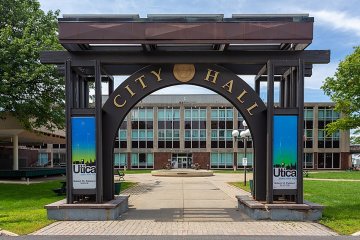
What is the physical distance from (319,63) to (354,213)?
4552mm

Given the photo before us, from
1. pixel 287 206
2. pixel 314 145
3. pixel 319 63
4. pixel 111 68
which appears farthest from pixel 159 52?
pixel 314 145

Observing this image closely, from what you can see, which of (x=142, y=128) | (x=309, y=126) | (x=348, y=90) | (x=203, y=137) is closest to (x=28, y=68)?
(x=348, y=90)

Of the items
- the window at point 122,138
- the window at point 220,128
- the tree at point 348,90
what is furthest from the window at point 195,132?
the tree at point 348,90

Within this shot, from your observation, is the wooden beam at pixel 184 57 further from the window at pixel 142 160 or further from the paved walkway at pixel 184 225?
the window at pixel 142 160

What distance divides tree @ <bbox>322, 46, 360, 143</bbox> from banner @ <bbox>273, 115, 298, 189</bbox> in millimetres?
28856

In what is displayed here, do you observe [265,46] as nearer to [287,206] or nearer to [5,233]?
[287,206]

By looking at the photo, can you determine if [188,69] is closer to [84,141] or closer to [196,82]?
[196,82]

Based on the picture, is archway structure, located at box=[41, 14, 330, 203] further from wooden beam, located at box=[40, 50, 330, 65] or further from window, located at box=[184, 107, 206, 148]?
window, located at box=[184, 107, 206, 148]

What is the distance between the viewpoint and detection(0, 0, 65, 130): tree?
861 inches

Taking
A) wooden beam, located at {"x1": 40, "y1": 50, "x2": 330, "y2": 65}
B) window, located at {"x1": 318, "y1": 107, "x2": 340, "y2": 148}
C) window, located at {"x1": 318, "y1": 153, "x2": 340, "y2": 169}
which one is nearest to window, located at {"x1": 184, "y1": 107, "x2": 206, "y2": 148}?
window, located at {"x1": 318, "y1": 107, "x2": 340, "y2": 148}

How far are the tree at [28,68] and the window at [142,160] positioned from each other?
1496 inches

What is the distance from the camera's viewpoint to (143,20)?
454 inches

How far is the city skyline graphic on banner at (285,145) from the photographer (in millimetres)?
11859

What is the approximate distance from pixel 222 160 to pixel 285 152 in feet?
168
